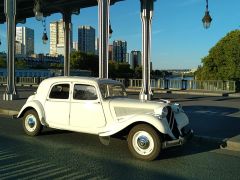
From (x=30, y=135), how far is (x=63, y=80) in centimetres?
179

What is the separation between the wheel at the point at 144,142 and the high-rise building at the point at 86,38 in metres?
140

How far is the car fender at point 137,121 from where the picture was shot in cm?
824

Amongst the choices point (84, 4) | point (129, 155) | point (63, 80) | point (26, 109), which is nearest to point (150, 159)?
Answer: point (129, 155)

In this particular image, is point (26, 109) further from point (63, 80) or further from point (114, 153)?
point (114, 153)

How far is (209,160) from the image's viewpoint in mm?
8305

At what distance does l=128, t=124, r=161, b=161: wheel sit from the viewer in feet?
26.9

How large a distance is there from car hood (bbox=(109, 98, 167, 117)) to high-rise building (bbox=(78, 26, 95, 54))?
457ft

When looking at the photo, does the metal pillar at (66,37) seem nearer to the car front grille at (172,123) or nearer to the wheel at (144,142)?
the car front grille at (172,123)

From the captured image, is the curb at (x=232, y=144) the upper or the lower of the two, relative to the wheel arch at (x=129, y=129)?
lower

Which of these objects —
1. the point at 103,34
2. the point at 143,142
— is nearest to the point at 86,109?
the point at 143,142

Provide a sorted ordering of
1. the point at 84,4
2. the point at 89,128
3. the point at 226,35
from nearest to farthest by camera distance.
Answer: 1. the point at 89,128
2. the point at 84,4
3. the point at 226,35

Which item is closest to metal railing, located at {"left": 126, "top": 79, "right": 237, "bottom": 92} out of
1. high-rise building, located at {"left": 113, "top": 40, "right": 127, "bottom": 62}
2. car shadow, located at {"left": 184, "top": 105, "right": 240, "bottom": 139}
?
car shadow, located at {"left": 184, "top": 105, "right": 240, "bottom": 139}

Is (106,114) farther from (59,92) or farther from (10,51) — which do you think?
(10,51)

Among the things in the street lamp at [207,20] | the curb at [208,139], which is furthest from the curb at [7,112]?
the street lamp at [207,20]
